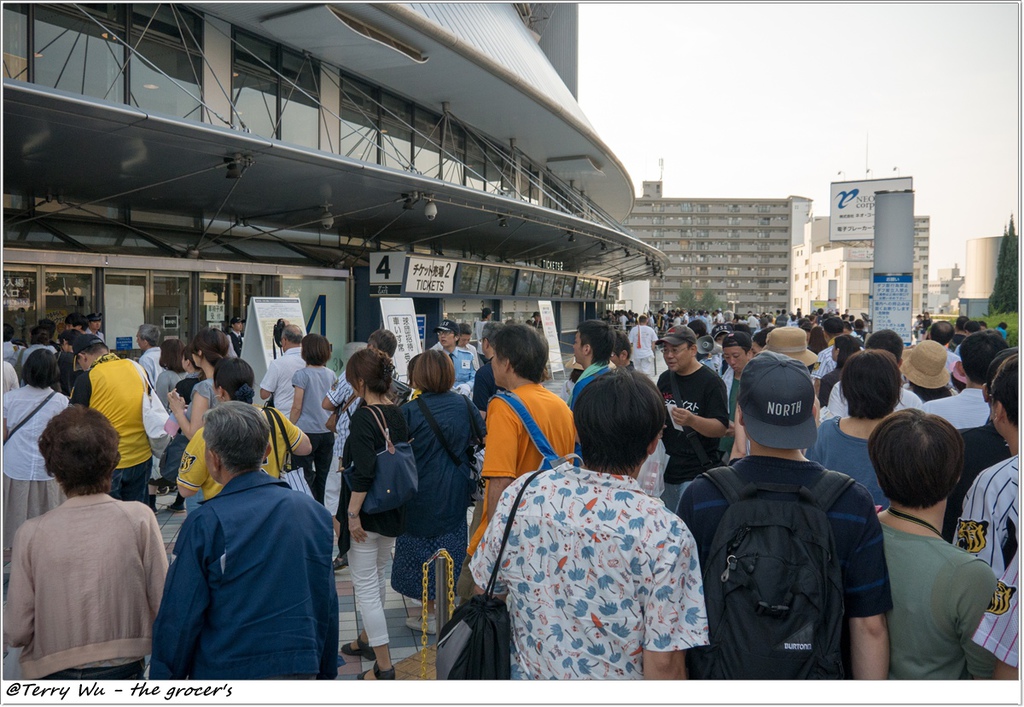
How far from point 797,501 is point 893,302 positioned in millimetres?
11405

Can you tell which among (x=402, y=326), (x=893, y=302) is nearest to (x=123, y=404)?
(x=402, y=326)

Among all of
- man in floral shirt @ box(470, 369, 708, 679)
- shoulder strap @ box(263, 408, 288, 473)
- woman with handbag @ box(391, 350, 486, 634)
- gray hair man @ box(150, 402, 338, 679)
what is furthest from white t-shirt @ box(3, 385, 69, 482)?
man in floral shirt @ box(470, 369, 708, 679)

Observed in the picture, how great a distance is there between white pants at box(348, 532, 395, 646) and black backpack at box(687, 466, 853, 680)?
2625 millimetres

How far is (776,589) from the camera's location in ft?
6.82

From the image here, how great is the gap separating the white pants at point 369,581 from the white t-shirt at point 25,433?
2.77 meters

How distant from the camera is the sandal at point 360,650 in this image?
4.59 metres

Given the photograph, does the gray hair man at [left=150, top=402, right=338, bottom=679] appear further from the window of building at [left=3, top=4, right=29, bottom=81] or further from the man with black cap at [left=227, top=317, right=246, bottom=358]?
the man with black cap at [left=227, top=317, right=246, bottom=358]

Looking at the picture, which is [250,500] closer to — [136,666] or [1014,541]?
[136,666]

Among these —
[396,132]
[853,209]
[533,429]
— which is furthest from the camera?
[853,209]

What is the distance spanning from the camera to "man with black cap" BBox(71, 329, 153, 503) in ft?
18.7

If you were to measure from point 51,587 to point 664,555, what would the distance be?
2.22 m

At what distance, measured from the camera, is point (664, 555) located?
6.84 ft

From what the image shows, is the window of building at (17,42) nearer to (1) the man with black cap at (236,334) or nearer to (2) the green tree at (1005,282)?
(1) the man with black cap at (236,334)

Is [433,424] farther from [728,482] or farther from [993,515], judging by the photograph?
[993,515]
